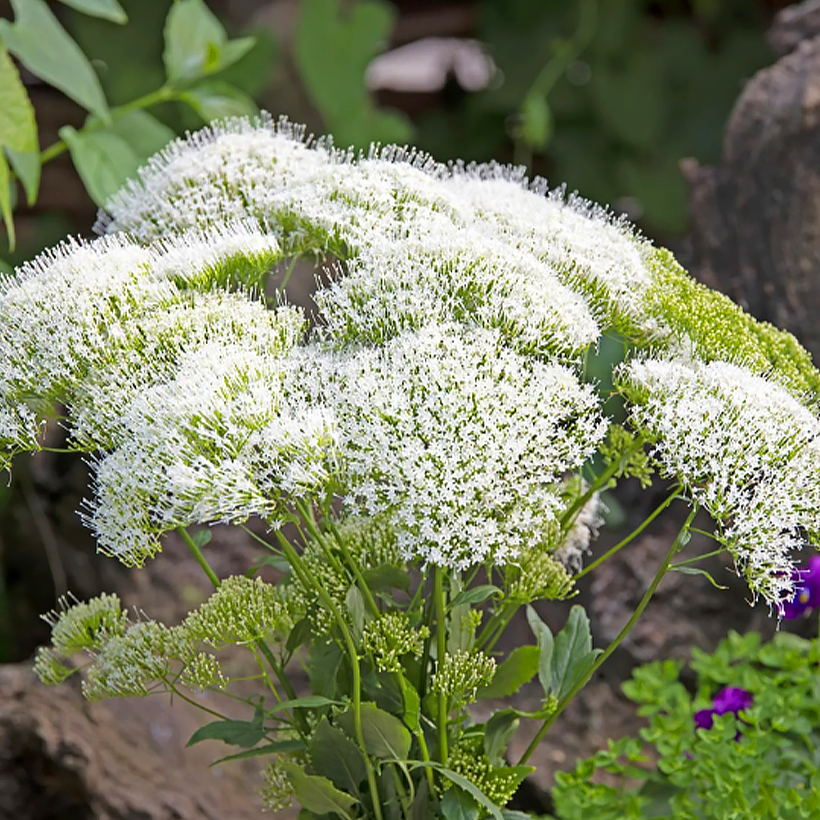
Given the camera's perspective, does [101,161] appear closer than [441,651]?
No

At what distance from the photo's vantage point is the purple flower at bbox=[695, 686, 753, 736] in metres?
1.17

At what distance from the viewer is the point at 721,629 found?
146cm

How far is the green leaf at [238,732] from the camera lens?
0.87 meters

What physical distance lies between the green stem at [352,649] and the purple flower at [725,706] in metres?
0.48

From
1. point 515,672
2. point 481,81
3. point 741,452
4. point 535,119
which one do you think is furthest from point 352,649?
point 481,81

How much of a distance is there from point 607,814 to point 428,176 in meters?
0.66

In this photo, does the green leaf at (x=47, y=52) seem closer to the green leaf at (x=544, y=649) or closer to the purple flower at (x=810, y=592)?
the green leaf at (x=544, y=649)

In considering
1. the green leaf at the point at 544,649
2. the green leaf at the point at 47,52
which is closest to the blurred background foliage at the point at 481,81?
the green leaf at the point at 47,52

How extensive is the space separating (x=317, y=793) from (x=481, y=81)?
2.45 meters

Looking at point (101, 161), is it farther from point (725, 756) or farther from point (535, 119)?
point (535, 119)

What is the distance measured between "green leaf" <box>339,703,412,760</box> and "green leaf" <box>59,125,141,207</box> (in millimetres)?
691

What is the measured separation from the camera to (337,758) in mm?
831

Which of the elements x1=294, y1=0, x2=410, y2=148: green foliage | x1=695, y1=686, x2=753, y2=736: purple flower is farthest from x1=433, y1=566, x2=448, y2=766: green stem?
x1=294, y1=0, x2=410, y2=148: green foliage

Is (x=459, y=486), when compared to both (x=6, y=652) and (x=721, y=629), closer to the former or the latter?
(x=721, y=629)
